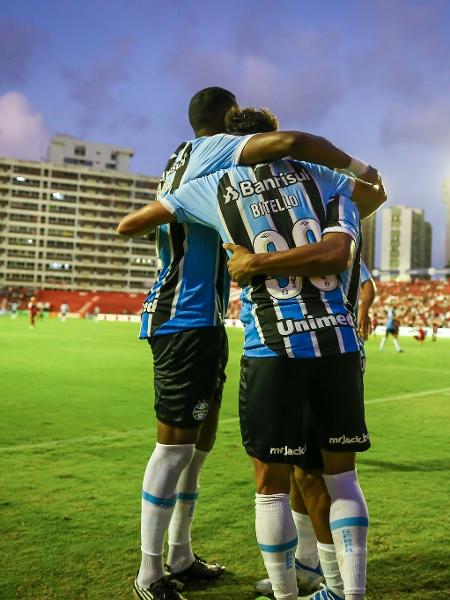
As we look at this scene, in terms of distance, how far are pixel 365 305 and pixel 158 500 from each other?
1.81m

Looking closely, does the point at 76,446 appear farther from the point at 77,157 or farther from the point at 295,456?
the point at 77,157

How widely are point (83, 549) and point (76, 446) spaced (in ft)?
9.28

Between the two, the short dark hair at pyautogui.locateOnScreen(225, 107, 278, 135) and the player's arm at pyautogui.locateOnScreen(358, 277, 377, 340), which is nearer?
the short dark hair at pyautogui.locateOnScreen(225, 107, 278, 135)

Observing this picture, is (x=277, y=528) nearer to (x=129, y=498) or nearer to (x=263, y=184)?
(x=263, y=184)

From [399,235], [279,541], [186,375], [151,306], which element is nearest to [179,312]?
[151,306]

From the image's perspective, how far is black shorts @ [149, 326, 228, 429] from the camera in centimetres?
292

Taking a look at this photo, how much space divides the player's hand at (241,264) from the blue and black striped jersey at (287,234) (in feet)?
0.15

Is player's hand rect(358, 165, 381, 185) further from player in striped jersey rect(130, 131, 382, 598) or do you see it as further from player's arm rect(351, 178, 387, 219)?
player in striped jersey rect(130, 131, 382, 598)

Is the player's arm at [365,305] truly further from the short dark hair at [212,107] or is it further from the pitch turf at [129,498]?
the short dark hair at [212,107]

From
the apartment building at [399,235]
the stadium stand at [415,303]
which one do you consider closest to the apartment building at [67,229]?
the stadium stand at [415,303]

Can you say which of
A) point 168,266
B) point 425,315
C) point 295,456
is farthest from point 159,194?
point 425,315

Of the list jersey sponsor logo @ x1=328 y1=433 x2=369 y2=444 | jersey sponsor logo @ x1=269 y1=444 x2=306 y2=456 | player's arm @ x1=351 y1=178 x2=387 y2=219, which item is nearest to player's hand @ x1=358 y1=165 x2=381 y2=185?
player's arm @ x1=351 y1=178 x2=387 y2=219

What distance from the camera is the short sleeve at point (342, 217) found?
2.45m

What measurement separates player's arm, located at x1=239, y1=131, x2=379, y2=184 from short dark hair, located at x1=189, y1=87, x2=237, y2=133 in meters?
0.62
